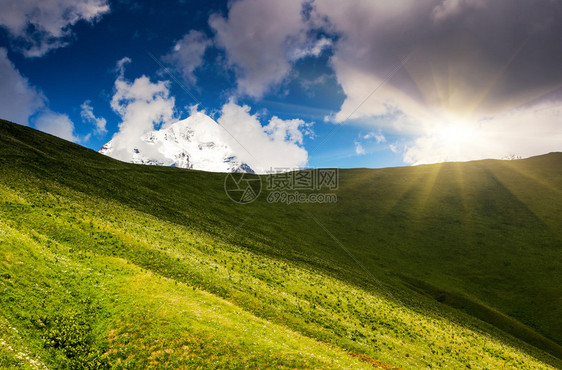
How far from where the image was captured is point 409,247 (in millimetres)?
89062

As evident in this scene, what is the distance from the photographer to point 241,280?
31672mm

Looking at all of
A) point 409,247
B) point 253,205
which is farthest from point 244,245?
point 409,247

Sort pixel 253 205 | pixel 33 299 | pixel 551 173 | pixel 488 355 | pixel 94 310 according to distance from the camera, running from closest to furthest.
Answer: pixel 33 299
pixel 94 310
pixel 488 355
pixel 253 205
pixel 551 173

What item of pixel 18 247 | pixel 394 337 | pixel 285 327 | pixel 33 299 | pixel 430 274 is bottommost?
pixel 430 274

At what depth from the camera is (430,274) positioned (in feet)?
241

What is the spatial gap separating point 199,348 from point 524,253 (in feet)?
346

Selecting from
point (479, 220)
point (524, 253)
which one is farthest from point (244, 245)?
point (479, 220)

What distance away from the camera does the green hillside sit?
1681 centimetres

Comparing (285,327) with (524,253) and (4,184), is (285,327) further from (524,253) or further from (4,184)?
(524,253)

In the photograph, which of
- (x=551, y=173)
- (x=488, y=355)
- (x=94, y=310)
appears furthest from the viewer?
(x=551, y=173)

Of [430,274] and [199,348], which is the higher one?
[199,348]

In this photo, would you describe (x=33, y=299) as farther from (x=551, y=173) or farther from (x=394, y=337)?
(x=551, y=173)

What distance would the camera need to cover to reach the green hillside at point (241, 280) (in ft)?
→ 55.2

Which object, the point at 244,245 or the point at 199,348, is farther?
the point at 244,245
